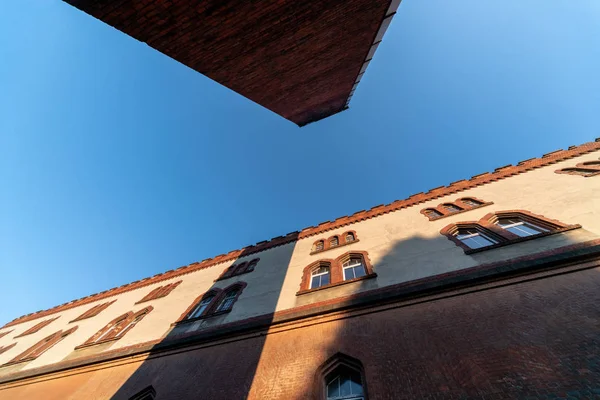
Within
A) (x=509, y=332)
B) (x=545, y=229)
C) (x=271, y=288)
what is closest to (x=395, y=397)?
(x=509, y=332)

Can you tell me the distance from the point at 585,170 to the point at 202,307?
16.5 metres

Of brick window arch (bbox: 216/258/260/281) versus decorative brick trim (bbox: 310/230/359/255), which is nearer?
decorative brick trim (bbox: 310/230/359/255)

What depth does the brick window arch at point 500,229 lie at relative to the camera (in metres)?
7.39

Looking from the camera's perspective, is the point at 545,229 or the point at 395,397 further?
the point at 545,229

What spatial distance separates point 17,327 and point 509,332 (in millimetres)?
29901

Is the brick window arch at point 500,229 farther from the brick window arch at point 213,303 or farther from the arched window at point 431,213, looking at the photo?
the brick window arch at point 213,303

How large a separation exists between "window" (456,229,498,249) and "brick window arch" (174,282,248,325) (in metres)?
8.71

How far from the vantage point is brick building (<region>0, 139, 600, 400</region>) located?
4711 mm

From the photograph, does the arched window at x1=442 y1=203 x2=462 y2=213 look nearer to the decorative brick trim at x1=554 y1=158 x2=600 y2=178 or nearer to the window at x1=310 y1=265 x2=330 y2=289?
the decorative brick trim at x1=554 y1=158 x2=600 y2=178

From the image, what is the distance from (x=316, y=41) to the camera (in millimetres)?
6867

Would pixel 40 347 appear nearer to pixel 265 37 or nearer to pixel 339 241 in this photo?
pixel 339 241

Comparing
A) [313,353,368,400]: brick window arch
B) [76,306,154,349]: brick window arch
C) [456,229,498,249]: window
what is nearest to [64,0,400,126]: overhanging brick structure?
[456,229,498,249]: window

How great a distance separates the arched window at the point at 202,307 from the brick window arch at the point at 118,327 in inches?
119

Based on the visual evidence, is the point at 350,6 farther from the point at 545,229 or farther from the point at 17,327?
the point at 17,327
